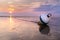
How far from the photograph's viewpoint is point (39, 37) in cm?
242

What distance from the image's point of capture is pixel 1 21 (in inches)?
122

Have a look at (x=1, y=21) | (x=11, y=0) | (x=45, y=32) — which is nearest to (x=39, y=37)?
(x=45, y=32)

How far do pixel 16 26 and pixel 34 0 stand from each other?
2.26 metres

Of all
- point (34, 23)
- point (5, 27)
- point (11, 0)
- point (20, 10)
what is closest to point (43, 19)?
point (34, 23)

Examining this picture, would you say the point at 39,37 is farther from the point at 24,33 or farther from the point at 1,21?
the point at 1,21

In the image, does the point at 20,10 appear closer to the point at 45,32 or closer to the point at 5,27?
the point at 5,27

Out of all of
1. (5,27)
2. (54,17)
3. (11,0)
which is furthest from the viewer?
(11,0)

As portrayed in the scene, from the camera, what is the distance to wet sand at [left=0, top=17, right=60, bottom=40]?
7.93 ft

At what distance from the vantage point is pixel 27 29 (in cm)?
273

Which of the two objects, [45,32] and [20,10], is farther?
[20,10]

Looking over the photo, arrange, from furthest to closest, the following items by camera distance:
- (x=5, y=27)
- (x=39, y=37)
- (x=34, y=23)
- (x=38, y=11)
→ (x=38, y=11) → (x=34, y=23) → (x=5, y=27) → (x=39, y=37)

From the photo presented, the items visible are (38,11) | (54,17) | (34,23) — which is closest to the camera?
(34,23)

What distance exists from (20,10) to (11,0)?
1.08 meters

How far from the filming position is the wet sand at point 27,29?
2.42 metres
